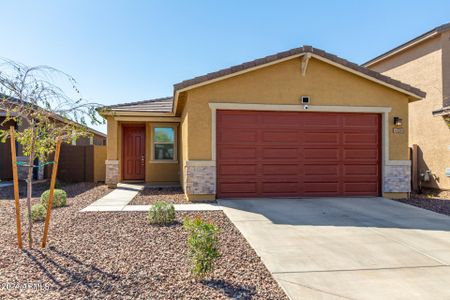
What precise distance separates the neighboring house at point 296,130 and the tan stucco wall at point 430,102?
309 centimetres

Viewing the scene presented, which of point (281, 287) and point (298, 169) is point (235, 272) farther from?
point (298, 169)

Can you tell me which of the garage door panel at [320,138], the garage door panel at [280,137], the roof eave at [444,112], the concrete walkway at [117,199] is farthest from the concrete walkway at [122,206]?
the roof eave at [444,112]

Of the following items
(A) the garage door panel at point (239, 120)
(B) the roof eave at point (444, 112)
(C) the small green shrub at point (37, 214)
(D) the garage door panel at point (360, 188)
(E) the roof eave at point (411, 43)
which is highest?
(E) the roof eave at point (411, 43)

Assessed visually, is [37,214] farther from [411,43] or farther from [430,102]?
[411,43]

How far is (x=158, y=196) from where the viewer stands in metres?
Answer: 9.58

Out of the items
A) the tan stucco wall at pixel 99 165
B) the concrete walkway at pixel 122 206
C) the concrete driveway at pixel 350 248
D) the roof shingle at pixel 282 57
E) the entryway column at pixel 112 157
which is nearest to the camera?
the concrete driveway at pixel 350 248

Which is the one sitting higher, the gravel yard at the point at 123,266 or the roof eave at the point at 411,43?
the roof eave at the point at 411,43

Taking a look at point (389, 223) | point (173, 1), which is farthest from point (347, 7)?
point (389, 223)

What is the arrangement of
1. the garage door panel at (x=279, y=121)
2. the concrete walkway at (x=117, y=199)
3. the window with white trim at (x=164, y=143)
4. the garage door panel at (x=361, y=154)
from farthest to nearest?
the window with white trim at (x=164, y=143), the garage door panel at (x=361, y=154), the garage door panel at (x=279, y=121), the concrete walkway at (x=117, y=199)

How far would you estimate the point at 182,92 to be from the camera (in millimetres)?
8781

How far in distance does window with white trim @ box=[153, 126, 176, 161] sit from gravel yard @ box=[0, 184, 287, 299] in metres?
7.08

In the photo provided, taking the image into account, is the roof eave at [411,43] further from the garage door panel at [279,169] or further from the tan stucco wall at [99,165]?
the tan stucco wall at [99,165]

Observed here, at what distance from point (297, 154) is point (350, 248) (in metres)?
4.64

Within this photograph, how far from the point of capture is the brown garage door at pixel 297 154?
8.82 meters
